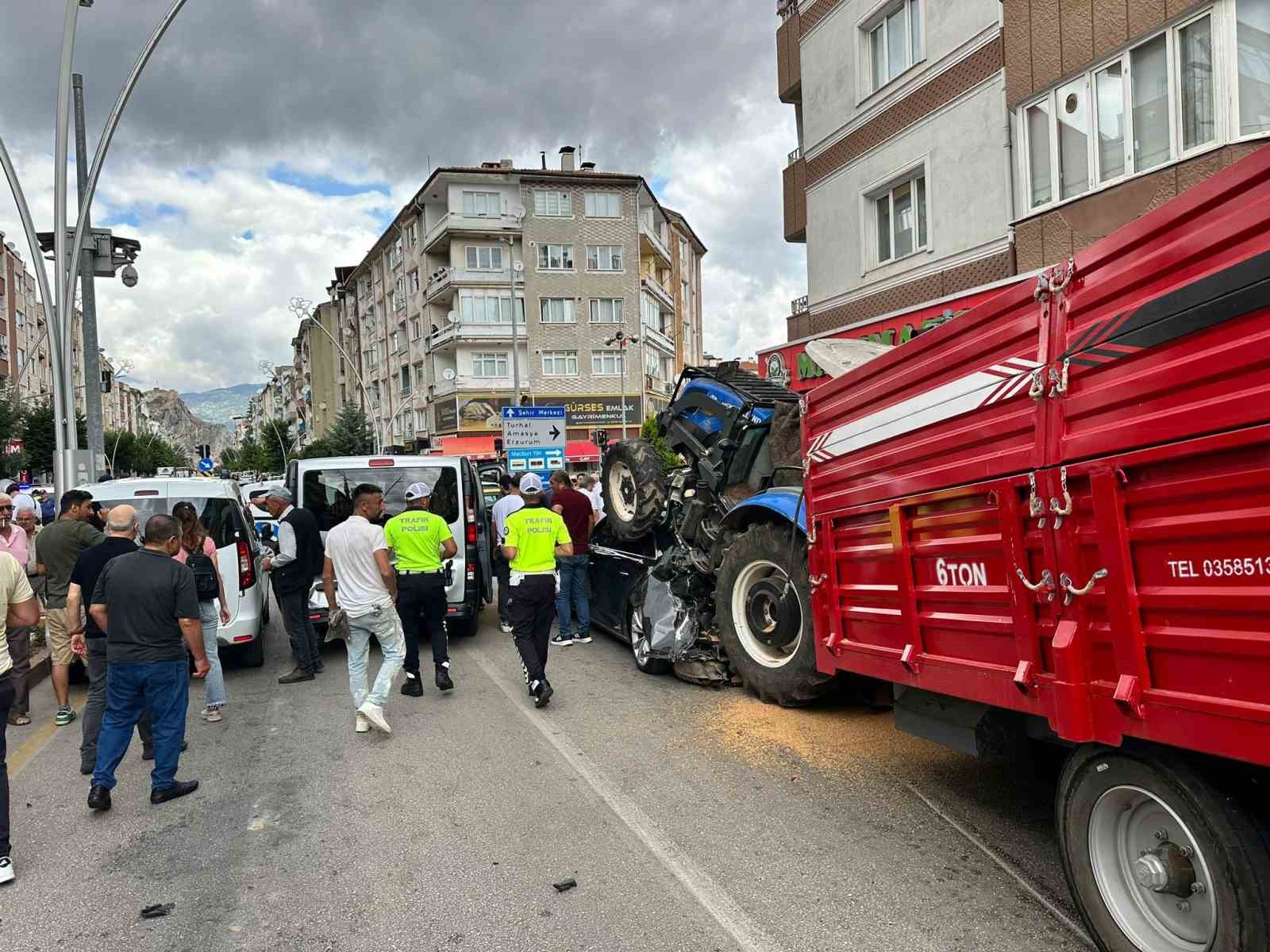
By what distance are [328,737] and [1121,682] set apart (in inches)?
202

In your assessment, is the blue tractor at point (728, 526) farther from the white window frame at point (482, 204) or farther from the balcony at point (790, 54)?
the white window frame at point (482, 204)

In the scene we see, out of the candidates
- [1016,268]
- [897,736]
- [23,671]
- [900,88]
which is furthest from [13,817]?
[900,88]

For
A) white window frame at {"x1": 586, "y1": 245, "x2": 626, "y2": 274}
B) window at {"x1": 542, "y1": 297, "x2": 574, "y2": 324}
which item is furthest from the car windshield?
white window frame at {"x1": 586, "y1": 245, "x2": 626, "y2": 274}

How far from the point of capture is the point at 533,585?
691 cm

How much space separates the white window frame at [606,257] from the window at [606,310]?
1493 millimetres

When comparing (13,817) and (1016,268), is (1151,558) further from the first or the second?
(1016,268)

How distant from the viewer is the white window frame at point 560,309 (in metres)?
46.5

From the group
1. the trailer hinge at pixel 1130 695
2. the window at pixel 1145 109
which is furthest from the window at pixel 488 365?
the trailer hinge at pixel 1130 695

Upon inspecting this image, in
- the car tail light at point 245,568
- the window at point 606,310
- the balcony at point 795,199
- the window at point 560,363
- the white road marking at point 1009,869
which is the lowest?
the white road marking at point 1009,869

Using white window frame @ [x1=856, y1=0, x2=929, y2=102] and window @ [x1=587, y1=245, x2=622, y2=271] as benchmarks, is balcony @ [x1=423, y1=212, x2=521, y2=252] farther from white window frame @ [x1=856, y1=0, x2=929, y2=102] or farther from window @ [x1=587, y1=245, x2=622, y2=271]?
white window frame @ [x1=856, y1=0, x2=929, y2=102]

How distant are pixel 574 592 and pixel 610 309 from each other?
3919cm

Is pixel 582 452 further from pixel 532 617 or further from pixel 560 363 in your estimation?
pixel 532 617

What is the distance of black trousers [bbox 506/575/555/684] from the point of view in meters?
6.84

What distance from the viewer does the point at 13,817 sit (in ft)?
15.8
